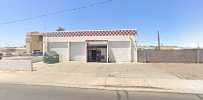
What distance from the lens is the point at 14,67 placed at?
15.4m

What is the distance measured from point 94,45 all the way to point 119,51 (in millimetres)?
3633

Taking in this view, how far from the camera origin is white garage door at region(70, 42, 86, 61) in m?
25.7

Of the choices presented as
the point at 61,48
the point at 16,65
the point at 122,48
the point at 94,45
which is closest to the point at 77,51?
the point at 61,48

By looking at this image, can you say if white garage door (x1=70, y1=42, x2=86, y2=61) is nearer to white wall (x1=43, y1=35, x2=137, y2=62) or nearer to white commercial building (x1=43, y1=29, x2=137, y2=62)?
white commercial building (x1=43, y1=29, x2=137, y2=62)

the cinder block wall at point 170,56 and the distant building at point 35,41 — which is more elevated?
the distant building at point 35,41

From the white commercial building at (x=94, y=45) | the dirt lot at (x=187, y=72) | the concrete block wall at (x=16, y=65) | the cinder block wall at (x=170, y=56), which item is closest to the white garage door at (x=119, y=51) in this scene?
the white commercial building at (x=94, y=45)

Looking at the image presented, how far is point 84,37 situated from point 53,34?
5.01 meters

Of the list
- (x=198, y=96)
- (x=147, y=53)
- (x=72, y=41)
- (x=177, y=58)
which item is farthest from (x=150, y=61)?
(x=198, y=96)

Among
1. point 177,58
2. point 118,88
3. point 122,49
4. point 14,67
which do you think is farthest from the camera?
point 122,49

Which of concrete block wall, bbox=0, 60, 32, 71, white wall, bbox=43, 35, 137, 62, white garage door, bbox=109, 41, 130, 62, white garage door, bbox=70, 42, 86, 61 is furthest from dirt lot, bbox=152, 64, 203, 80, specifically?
white garage door, bbox=70, 42, 86, 61

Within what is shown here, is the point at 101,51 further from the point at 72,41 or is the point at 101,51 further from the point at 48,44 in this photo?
the point at 48,44

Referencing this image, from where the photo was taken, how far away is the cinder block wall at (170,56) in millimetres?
22638

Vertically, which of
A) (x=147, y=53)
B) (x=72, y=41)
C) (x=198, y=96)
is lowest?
(x=198, y=96)

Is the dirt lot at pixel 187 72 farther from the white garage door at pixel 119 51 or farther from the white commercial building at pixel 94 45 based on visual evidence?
the white commercial building at pixel 94 45
